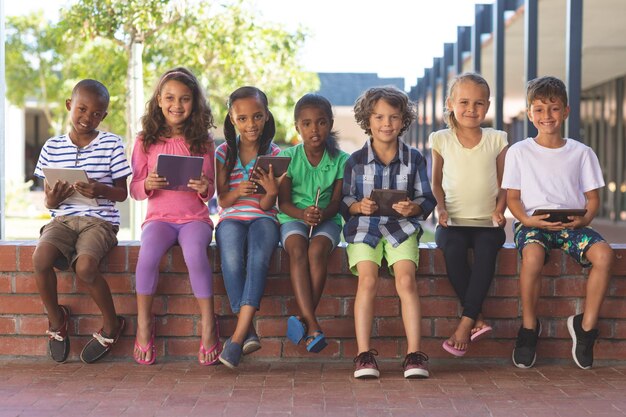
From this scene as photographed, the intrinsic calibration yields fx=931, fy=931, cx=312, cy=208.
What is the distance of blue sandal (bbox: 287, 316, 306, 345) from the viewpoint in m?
4.61

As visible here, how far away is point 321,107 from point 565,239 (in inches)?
58.0

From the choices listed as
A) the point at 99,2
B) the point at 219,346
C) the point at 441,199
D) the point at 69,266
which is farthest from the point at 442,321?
the point at 99,2

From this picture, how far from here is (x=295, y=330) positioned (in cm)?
463

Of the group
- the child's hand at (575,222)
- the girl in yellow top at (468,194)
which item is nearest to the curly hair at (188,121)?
the girl in yellow top at (468,194)

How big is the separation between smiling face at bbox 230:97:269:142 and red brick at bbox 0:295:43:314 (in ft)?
4.73

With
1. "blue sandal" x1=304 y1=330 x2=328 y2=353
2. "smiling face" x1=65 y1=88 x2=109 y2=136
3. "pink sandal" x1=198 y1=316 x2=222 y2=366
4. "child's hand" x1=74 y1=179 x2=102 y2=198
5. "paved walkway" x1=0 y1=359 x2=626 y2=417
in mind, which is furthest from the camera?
"smiling face" x1=65 y1=88 x2=109 y2=136

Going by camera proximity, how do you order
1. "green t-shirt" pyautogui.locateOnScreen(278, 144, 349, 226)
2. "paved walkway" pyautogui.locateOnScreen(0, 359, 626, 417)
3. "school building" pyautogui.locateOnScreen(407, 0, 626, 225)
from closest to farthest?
"paved walkway" pyautogui.locateOnScreen(0, 359, 626, 417)
"green t-shirt" pyautogui.locateOnScreen(278, 144, 349, 226)
"school building" pyautogui.locateOnScreen(407, 0, 626, 225)

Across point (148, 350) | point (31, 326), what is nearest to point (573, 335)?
point (148, 350)

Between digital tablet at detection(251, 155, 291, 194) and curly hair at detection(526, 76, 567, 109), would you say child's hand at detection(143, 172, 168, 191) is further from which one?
curly hair at detection(526, 76, 567, 109)

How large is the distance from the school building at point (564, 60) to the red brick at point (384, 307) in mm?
3122

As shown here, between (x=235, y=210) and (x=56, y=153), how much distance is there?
3.36 ft

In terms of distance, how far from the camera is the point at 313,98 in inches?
200

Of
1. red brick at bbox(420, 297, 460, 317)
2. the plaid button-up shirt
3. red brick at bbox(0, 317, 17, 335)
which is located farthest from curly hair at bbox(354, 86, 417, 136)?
red brick at bbox(0, 317, 17, 335)

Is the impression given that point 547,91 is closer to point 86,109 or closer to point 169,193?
point 169,193
